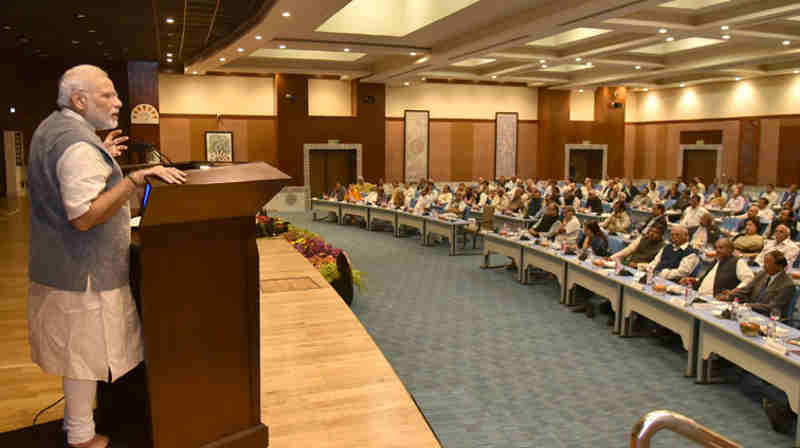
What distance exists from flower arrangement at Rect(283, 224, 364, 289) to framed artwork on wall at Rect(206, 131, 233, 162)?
411 inches

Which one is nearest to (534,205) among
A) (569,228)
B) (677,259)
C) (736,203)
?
(569,228)

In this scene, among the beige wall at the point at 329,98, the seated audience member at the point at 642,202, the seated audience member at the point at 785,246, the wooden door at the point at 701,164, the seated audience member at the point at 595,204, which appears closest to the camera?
the seated audience member at the point at 785,246

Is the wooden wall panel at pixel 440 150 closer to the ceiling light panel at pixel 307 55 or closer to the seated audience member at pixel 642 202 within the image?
the ceiling light panel at pixel 307 55

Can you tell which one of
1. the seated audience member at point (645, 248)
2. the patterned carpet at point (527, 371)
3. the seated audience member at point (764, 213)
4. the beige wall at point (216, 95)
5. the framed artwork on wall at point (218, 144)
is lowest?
the patterned carpet at point (527, 371)

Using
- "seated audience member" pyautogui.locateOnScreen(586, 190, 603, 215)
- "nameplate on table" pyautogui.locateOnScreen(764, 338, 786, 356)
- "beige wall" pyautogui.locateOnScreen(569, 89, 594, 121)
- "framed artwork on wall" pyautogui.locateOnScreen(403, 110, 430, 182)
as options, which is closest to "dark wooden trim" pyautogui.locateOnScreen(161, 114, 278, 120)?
"framed artwork on wall" pyautogui.locateOnScreen(403, 110, 430, 182)

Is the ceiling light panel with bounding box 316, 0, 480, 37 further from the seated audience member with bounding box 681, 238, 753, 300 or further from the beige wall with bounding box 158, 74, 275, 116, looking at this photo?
the beige wall with bounding box 158, 74, 275, 116

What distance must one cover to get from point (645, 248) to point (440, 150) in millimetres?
14409

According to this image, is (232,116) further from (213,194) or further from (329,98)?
(213,194)

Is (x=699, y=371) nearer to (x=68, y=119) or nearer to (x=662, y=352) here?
(x=662, y=352)

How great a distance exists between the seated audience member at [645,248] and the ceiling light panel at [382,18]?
562cm

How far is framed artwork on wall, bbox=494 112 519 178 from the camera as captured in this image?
75.8 ft

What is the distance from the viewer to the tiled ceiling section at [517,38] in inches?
410

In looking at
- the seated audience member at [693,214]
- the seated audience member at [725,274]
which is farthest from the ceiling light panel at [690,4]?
the seated audience member at [725,274]

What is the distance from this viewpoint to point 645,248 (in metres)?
8.63
